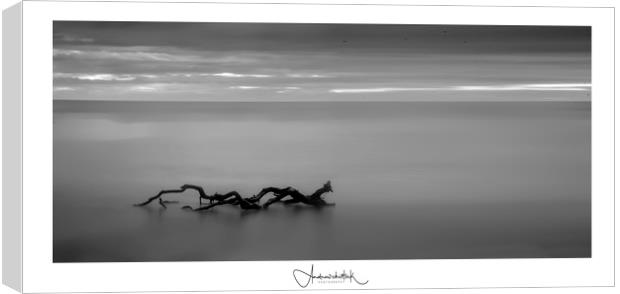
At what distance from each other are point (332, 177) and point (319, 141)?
14cm

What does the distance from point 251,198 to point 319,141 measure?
32cm

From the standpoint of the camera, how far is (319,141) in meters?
2.88

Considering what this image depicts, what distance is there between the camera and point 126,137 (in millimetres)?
2832

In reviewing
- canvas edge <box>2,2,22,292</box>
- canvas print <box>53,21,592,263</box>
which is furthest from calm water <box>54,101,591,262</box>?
canvas edge <box>2,2,22,292</box>

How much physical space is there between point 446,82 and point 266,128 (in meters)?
0.67

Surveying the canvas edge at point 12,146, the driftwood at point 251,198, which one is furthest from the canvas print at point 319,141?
the canvas edge at point 12,146

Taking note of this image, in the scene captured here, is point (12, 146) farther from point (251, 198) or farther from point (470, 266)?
point (470, 266)

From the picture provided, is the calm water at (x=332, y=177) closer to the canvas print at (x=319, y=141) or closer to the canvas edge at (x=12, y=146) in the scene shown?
the canvas print at (x=319, y=141)

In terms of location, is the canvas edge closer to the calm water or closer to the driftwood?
the calm water
